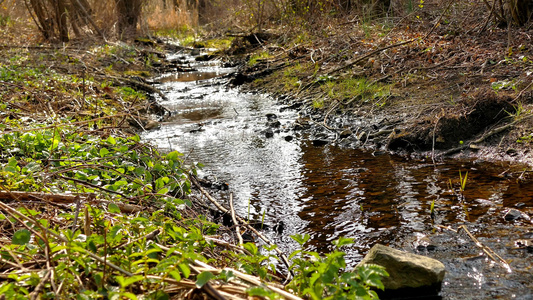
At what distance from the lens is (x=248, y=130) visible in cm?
659

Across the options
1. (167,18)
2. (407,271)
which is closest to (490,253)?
(407,271)

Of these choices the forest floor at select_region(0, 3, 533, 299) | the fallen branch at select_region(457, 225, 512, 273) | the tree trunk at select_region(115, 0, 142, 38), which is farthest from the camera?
the tree trunk at select_region(115, 0, 142, 38)

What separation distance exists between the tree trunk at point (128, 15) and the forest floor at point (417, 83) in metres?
7.42

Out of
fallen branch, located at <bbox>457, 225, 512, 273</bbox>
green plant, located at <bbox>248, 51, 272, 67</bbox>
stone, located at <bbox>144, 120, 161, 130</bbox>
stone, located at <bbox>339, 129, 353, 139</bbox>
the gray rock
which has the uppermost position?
green plant, located at <bbox>248, 51, 272, 67</bbox>

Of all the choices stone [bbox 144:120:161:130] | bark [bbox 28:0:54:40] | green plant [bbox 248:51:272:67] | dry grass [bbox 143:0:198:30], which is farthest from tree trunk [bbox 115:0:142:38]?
stone [bbox 144:120:161:130]

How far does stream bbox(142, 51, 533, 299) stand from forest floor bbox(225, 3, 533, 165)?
387 millimetres

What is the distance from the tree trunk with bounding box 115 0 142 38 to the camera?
1575 cm

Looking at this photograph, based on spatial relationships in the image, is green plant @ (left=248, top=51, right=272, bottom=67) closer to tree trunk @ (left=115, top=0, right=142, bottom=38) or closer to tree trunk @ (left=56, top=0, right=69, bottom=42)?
tree trunk @ (left=56, top=0, right=69, bottom=42)

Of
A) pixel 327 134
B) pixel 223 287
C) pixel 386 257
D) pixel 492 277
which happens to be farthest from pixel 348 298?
pixel 327 134

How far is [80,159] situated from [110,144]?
22.0 inches

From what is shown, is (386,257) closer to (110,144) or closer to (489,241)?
(489,241)

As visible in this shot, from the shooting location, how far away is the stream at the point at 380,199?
2682 millimetres

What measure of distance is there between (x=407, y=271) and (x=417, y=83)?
4.48 metres

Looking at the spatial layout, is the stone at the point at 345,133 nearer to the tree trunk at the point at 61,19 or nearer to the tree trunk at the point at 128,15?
the tree trunk at the point at 61,19
